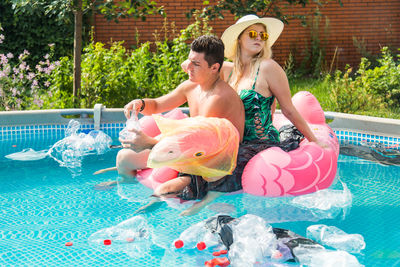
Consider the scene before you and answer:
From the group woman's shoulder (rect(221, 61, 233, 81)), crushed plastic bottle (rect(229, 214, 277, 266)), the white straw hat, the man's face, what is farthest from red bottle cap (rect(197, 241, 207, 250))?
the white straw hat

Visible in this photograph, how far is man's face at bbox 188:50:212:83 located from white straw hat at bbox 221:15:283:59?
482 mm

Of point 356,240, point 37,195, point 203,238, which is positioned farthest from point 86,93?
point 356,240

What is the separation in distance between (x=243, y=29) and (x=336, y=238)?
1801mm

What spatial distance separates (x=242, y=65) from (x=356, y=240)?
170 centimetres

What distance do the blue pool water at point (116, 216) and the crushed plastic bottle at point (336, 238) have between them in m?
0.07

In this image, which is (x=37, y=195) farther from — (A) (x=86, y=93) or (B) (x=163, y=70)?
(B) (x=163, y=70)

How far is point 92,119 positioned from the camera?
6.48 metres

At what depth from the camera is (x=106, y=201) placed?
4.25 metres

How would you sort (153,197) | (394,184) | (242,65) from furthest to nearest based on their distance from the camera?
(394,184)
(242,65)
(153,197)

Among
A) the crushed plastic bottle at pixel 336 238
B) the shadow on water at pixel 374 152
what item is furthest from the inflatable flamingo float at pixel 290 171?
the shadow on water at pixel 374 152

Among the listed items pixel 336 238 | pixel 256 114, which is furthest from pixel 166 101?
pixel 336 238

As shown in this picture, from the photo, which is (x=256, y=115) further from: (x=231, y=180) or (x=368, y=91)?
(x=368, y=91)

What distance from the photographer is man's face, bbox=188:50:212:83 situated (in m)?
3.75

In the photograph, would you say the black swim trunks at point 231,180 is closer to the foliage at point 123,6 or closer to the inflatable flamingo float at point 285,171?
the inflatable flamingo float at point 285,171
